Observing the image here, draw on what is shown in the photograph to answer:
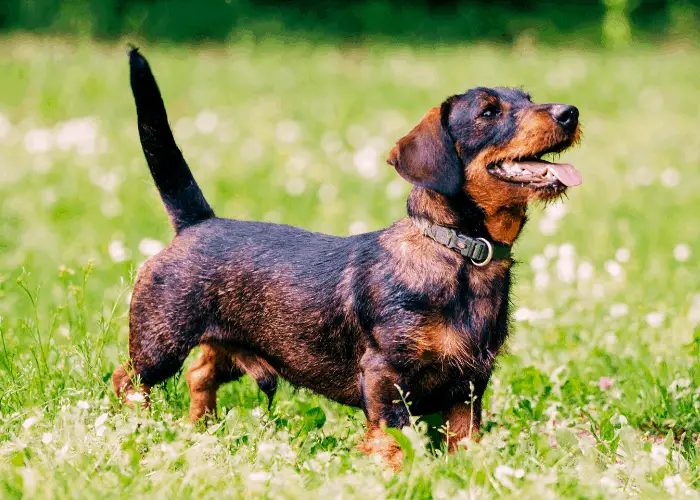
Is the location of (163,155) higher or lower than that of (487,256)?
higher

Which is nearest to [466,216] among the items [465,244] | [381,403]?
[465,244]

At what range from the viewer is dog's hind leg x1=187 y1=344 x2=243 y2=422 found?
4898mm

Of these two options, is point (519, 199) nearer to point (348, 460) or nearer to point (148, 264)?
point (348, 460)

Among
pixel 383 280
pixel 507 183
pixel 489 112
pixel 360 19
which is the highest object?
pixel 360 19

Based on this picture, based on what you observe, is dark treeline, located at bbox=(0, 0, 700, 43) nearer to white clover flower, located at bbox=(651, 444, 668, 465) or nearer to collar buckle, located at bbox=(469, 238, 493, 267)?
collar buckle, located at bbox=(469, 238, 493, 267)

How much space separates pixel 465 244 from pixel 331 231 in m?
3.94

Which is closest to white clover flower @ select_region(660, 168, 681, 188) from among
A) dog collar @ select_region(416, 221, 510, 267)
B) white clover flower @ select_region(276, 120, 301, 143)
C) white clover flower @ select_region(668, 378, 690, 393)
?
white clover flower @ select_region(276, 120, 301, 143)

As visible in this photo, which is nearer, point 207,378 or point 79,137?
point 207,378

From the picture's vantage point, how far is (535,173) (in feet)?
13.5

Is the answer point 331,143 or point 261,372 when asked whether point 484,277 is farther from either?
point 331,143

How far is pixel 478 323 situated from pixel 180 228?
1599mm

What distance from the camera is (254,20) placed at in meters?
25.3

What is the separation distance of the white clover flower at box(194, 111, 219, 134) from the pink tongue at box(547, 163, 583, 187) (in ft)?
25.2

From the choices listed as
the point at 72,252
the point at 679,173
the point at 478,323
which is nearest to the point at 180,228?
the point at 478,323
